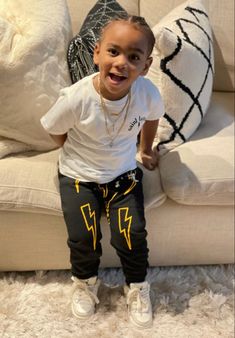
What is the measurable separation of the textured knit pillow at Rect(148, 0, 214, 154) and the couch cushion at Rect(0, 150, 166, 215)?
7.8 inches

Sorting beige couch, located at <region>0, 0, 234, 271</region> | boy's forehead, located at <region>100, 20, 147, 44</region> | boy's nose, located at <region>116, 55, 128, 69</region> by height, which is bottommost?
beige couch, located at <region>0, 0, 234, 271</region>

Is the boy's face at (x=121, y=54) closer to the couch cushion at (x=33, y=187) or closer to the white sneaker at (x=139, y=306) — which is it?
the couch cushion at (x=33, y=187)

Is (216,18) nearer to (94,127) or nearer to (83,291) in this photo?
(94,127)

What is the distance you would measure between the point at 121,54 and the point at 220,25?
0.89m

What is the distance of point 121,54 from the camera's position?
97cm

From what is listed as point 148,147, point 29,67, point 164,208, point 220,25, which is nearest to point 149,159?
point 148,147

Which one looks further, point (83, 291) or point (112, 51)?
point (83, 291)

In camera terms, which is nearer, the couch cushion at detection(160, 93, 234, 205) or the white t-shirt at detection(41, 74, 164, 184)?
the white t-shirt at detection(41, 74, 164, 184)

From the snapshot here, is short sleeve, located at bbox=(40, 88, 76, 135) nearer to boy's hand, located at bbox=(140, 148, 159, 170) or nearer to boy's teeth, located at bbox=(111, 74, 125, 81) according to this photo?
boy's teeth, located at bbox=(111, 74, 125, 81)

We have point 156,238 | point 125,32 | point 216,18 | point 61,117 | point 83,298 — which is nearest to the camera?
point 125,32

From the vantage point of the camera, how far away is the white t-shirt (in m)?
1.08

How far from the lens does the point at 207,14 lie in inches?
62.3

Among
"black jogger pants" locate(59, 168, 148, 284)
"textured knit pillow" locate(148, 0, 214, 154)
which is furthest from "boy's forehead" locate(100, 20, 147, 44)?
"black jogger pants" locate(59, 168, 148, 284)

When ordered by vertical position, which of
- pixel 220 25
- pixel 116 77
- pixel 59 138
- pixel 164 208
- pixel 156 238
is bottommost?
pixel 156 238
